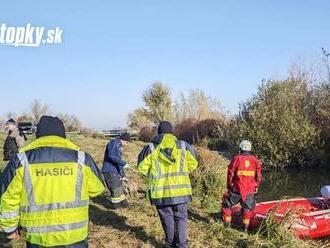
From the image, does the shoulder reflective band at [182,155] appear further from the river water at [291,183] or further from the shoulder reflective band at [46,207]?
the river water at [291,183]

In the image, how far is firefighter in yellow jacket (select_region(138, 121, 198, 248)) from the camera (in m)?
7.32

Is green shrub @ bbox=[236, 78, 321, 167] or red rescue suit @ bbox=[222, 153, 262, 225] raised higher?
green shrub @ bbox=[236, 78, 321, 167]

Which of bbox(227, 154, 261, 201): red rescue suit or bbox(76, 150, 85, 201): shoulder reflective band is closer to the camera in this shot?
bbox(76, 150, 85, 201): shoulder reflective band

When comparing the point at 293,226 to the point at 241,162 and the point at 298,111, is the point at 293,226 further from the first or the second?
the point at 298,111

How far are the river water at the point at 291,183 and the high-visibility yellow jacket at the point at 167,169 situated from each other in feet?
26.0

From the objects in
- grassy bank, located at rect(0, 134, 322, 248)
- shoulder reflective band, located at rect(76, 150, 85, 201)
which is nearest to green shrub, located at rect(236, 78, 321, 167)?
grassy bank, located at rect(0, 134, 322, 248)

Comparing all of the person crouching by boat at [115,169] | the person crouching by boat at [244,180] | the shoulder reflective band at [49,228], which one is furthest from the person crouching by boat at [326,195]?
the shoulder reflective band at [49,228]

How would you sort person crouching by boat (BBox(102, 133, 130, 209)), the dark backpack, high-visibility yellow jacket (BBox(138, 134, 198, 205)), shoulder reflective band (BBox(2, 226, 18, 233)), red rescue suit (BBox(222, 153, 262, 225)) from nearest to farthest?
shoulder reflective band (BBox(2, 226, 18, 233)), high-visibility yellow jacket (BBox(138, 134, 198, 205)), red rescue suit (BBox(222, 153, 262, 225)), person crouching by boat (BBox(102, 133, 130, 209)), the dark backpack

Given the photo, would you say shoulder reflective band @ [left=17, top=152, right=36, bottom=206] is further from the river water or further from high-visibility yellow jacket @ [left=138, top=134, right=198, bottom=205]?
the river water

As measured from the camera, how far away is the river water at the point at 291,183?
53.6ft

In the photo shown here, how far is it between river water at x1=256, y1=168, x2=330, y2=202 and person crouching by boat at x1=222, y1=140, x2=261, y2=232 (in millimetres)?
5588

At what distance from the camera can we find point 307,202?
11828 millimetres

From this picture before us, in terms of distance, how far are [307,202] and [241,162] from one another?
11.3 ft

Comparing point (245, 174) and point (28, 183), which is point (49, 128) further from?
point (245, 174)
